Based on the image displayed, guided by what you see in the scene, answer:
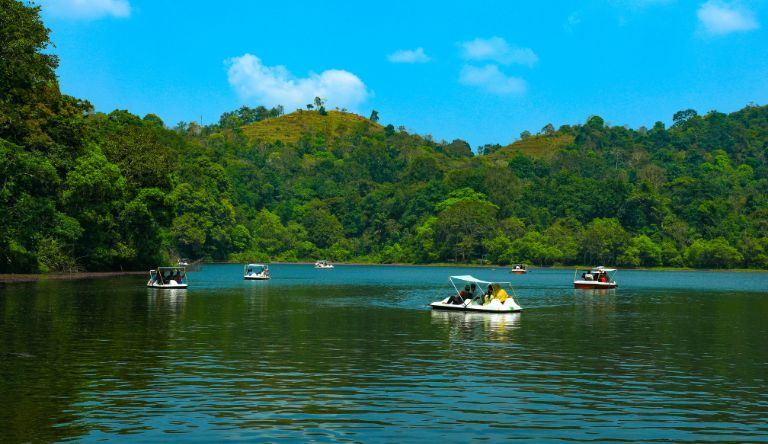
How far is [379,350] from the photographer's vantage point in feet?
146

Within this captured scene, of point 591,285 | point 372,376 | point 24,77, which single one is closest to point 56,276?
point 24,77

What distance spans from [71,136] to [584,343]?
83.8 m

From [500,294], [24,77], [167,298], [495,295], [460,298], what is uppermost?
[24,77]

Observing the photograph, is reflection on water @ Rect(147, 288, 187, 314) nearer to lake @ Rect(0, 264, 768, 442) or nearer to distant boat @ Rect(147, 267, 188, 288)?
distant boat @ Rect(147, 267, 188, 288)

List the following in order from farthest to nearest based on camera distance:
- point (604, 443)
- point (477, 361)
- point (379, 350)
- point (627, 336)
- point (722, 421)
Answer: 1. point (627, 336)
2. point (379, 350)
3. point (477, 361)
4. point (722, 421)
5. point (604, 443)

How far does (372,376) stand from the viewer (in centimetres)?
3500

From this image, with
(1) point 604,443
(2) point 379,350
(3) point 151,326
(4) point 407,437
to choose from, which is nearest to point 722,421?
(1) point 604,443

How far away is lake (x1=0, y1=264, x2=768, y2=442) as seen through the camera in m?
24.9

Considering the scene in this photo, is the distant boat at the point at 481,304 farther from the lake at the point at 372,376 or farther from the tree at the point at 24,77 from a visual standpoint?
the tree at the point at 24,77

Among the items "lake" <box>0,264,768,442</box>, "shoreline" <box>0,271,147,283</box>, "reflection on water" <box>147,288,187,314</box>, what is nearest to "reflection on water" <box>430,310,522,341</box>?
"lake" <box>0,264,768,442</box>

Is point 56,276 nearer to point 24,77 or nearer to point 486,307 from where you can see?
point 24,77

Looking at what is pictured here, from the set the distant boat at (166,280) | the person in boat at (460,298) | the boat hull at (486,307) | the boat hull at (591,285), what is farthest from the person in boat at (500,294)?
the boat hull at (591,285)

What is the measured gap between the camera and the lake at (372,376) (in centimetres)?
2488

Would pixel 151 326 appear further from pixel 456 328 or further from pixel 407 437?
pixel 407 437
